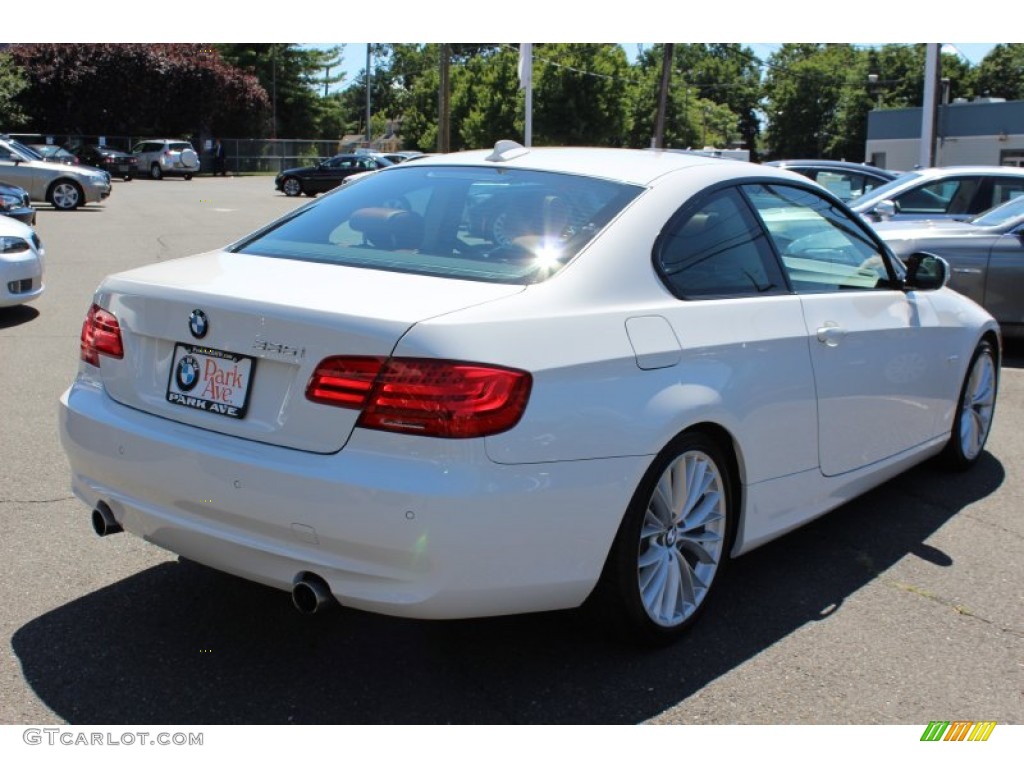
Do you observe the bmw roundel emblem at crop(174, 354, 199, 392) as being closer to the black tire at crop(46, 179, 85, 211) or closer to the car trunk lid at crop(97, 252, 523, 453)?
the car trunk lid at crop(97, 252, 523, 453)

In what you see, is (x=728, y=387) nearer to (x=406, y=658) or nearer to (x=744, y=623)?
(x=744, y=623)

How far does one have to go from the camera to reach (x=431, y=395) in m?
3.03

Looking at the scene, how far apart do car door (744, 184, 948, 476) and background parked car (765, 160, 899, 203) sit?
9.75 meters

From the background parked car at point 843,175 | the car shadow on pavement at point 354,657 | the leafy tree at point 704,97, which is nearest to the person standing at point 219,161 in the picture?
the leafy tree at point 704,97

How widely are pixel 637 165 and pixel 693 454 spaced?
1198 millimetres

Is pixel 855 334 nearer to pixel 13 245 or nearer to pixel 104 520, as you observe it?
pixel 104 520

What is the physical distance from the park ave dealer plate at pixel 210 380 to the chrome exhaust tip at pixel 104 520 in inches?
18.7

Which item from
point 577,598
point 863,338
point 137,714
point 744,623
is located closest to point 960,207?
point 863,338

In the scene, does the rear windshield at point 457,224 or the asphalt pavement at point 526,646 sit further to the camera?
the rear windshield at point 457,224

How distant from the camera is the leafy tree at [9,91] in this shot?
44.2 meters

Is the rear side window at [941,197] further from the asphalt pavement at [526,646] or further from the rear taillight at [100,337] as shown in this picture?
the rear taillight at [100,337]

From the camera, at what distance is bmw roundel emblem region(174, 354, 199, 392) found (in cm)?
342

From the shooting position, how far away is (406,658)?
368cm

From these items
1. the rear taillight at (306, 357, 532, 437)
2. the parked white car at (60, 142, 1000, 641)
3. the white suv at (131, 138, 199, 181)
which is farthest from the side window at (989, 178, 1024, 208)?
the white suv at (131, 138, 199, 181)
